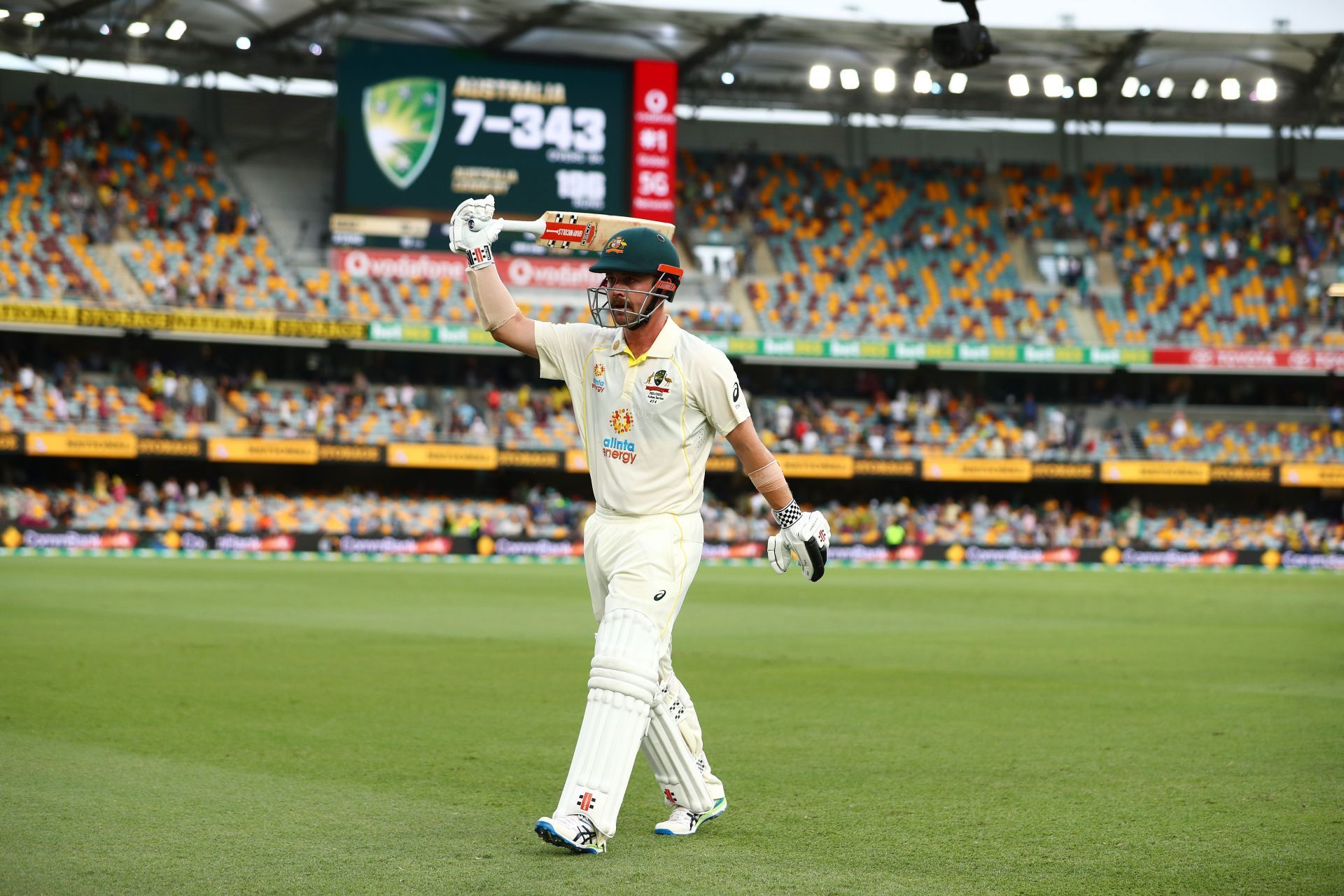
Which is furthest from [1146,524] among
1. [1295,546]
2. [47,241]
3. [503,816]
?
[503,816]

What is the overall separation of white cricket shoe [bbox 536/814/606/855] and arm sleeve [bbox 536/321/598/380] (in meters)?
1.86

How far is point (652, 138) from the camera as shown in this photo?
35.5 metres

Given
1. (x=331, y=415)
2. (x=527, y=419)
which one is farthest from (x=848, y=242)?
(x=331, y=415)

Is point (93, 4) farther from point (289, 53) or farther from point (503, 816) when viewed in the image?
point (503, 816)

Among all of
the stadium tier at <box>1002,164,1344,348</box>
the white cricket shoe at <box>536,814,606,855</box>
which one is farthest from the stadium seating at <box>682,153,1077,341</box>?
the white cricket shoe at <box>536,814,606,855</box>

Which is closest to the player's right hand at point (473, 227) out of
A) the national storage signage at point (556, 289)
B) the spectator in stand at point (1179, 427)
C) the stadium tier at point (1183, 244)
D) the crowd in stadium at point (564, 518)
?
the national storage signage at point (556, 289)

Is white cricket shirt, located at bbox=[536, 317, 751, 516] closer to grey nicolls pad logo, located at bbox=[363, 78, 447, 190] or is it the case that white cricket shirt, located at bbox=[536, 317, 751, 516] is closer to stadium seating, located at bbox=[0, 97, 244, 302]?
grey nicolls pad logo, located at bbox=[363, 78, 447, 190]

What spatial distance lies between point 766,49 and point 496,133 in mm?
10303

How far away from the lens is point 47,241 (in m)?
37.0

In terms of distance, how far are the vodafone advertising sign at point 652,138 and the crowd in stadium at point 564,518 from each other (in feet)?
26.3

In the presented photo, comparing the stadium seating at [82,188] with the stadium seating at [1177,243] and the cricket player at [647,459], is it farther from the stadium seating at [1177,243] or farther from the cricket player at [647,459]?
the cricket player at [647,459]

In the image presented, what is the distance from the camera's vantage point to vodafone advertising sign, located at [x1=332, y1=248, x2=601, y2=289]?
3500 cm

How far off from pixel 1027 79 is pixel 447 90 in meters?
18.6

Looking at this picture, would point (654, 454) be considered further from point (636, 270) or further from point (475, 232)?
point (475, 232)
